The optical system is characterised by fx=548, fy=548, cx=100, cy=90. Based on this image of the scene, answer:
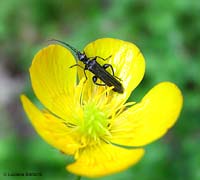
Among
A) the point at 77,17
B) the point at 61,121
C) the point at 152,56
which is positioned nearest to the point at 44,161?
the point at 152,56

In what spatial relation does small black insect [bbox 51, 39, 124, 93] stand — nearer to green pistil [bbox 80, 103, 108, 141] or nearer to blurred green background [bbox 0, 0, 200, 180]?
green pistil [bbox 80, 103, 108, 141]

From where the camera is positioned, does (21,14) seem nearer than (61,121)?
No

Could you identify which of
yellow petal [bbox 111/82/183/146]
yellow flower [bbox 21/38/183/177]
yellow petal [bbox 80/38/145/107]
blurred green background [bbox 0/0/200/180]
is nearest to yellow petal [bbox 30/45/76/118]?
yellow flower [bbox 21/38/183/177]

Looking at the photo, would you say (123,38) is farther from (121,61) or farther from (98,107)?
(98,107)

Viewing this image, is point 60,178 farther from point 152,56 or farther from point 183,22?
point 183,22

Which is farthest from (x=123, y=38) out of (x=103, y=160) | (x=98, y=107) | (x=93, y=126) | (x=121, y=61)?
(x=103, y=160)

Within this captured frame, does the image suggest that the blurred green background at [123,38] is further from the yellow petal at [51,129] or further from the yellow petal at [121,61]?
the yellow petal at [51,129]
